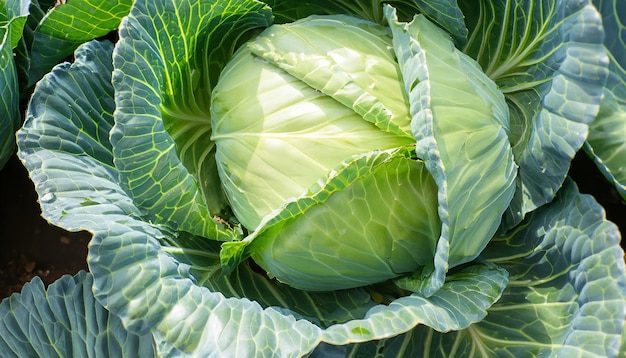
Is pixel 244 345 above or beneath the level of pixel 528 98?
beneath

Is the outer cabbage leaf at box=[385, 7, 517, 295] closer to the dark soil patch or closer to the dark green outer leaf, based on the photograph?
the dark green outer leaf

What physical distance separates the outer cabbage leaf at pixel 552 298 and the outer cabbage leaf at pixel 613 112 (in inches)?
4.1

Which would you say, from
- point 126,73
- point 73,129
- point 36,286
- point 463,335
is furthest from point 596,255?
point 36,286

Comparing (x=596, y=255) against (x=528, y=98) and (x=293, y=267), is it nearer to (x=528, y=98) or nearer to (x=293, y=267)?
(x=528, y=98)

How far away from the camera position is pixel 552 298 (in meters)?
1.49

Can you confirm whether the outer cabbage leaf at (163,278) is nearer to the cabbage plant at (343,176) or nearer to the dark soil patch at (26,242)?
the cabbage plant at (343,176)

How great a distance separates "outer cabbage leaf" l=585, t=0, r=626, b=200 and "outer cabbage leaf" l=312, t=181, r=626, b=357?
103 mm

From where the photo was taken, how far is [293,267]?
→ 1.46 m

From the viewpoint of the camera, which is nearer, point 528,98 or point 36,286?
point 528,98

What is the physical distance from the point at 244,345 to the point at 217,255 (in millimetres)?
425

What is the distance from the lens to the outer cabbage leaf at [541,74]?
1.29m

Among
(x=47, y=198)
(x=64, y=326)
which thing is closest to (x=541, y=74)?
(x=47, y=198)

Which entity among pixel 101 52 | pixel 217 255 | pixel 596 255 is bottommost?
pixel 217 255

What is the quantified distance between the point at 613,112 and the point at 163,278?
1.15 metres
